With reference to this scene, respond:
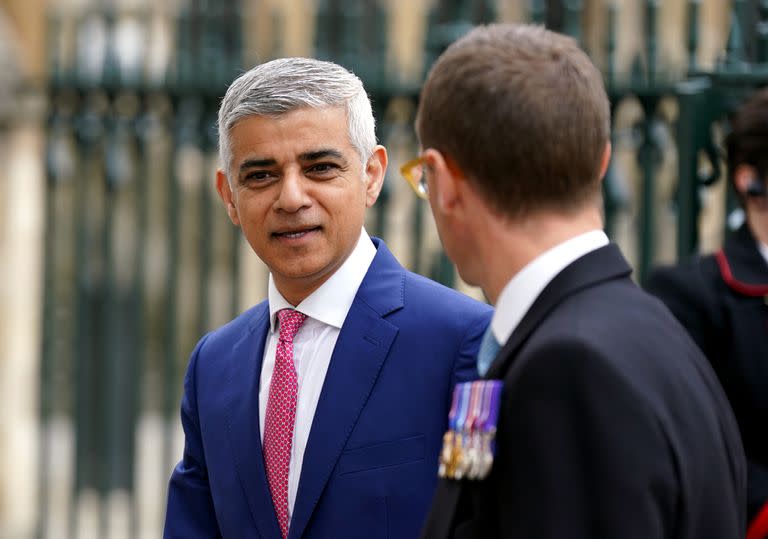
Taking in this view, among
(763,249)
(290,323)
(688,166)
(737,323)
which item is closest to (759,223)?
(763,249)

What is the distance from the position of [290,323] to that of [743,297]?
1.46 m

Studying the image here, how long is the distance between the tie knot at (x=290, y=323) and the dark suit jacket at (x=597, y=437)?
771mm

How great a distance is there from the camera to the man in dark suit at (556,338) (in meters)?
1.67

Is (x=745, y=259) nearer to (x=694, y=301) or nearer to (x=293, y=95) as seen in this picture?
(x=694, y=301)

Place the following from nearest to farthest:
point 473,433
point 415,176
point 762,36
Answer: point 473,433, point 415,176, point 762,36

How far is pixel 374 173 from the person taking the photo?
2.67 metres

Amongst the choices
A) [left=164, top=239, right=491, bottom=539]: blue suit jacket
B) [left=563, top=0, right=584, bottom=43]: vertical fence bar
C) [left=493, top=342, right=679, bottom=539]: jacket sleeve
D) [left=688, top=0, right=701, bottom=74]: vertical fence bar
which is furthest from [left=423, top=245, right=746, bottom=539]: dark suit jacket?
[left=563, top=0, right=584, bottom=43]: vertical fence bar

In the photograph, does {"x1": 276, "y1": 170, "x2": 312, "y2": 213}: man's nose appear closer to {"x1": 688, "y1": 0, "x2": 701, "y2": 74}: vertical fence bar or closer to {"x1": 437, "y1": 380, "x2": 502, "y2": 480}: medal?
{"x1": 437, "y1": 380, "x2": 502, "y2": 480}: medal

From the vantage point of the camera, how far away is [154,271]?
6406 mm

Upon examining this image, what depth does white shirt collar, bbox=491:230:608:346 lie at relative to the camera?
6.02 ft

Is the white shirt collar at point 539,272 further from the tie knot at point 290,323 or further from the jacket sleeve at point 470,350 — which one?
the tie knot at point 290,323

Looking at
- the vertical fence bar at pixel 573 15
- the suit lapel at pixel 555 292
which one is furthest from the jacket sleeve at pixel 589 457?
the vertical fence bar at pixel 573 15

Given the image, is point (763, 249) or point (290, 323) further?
point (763, 249)

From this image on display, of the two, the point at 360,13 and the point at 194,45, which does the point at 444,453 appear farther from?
Answer: the point at 194,45
